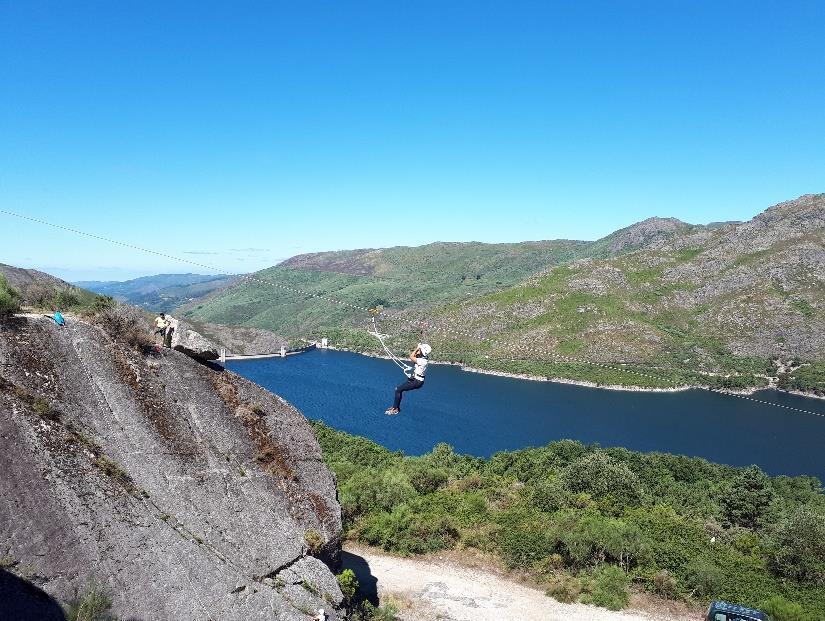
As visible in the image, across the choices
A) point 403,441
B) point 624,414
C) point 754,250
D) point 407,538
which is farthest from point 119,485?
point 754,250

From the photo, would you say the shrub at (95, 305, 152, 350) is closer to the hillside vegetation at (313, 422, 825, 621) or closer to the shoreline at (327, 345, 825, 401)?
the hillside vegetation at (313, 422, 825, 621)

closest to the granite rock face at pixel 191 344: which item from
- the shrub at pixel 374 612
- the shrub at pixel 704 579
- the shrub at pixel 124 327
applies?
the shrub at pixel 124 327

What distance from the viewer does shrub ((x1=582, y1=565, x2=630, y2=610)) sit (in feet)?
58.4

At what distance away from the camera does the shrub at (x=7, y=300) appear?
11266mm

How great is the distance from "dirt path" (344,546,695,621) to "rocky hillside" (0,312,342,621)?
600 cm

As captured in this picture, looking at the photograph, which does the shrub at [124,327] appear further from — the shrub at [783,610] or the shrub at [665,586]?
the shrub at [783,610]

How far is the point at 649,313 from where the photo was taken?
414 feet

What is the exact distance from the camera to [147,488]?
1068 cm

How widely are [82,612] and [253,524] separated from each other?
3.54 m

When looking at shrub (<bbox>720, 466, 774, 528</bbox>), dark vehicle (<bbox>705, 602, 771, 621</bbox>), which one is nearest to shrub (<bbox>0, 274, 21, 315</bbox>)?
dark vehicle (<bbox>705, 602, 771, 621</bbox>)

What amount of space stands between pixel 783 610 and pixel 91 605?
1846cm

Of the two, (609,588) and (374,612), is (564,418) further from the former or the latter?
(374,612)

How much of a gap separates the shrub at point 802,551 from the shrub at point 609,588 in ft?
19.7

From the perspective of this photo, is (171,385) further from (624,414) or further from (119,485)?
(624,414)
